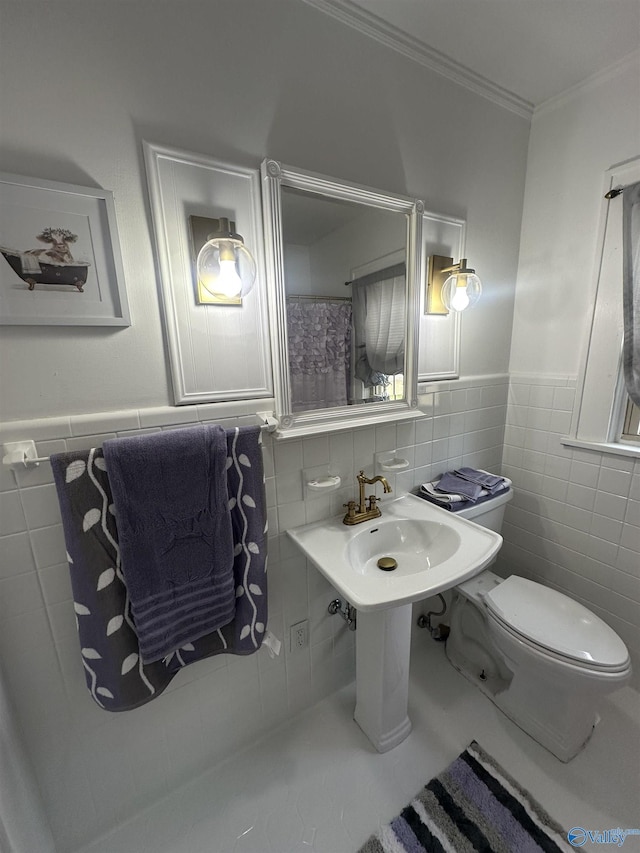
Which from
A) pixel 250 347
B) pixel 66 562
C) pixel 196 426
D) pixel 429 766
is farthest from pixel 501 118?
pixel 429 766

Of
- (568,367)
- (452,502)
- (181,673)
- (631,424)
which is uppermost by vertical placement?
(568,367)

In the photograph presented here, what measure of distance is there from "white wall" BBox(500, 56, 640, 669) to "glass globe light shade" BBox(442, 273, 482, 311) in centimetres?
46

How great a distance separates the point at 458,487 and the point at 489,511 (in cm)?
19

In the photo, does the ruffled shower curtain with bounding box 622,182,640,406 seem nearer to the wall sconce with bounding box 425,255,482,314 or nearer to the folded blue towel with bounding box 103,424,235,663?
the wall sconce with bounding box 425,255,482,314

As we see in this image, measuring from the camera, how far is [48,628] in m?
0.83

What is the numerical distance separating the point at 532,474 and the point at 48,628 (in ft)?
6.27

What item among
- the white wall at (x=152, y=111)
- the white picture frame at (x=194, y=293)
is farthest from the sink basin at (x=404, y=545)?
the white wall at (x=152, y=111)

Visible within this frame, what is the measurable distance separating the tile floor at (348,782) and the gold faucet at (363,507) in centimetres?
82

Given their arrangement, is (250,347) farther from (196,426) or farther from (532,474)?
(532,474)

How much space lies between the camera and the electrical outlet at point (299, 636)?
1.21 m

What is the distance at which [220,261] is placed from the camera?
84 cm

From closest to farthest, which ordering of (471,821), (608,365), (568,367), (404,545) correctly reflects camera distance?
1. (471,821)
2. (404,545)
3. (608,365)
4. (568,367)

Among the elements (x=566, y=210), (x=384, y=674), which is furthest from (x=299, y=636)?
(x=566, y=210)

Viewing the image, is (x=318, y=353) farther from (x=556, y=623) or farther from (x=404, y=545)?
(x=556, y=623)
